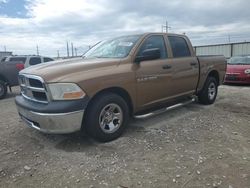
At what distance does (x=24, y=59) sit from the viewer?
1384 cm

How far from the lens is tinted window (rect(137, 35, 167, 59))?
500cm

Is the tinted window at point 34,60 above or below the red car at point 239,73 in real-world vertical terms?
above

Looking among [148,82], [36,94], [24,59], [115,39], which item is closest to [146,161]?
[148,82]

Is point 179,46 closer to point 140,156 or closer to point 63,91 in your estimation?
point 140,156

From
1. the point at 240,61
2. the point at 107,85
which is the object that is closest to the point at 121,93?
the point at 107,85

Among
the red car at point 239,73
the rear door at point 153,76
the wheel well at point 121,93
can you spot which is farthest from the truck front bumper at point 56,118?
the red car at point 239,73

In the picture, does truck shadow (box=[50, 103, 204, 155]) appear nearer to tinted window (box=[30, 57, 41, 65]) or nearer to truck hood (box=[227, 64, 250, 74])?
truck hood (box=[227, 64, 250, 74])

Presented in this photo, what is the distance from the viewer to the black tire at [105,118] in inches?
160

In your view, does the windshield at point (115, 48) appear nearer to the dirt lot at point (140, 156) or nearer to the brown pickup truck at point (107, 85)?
the brown pickup truck at point (107, 85)

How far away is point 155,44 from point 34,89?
2479 millimetres

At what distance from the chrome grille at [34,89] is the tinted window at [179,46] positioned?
9.49 ft

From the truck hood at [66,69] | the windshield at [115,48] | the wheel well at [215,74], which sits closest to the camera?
the truck hood at [66,69]

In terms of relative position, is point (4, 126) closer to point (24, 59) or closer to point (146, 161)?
→ point (146, 161)

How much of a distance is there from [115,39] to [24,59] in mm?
9760
